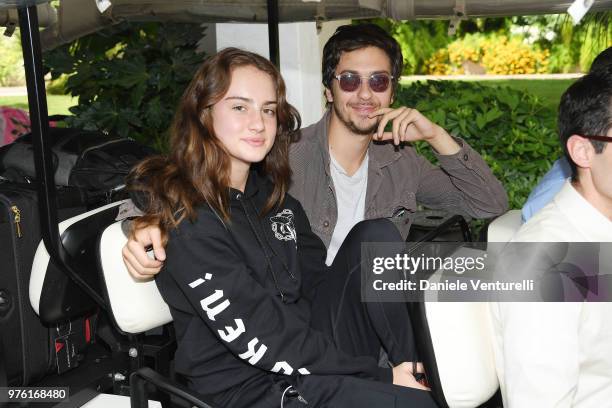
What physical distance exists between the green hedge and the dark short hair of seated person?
2301 mm

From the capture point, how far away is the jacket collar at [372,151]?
2678 millimetres

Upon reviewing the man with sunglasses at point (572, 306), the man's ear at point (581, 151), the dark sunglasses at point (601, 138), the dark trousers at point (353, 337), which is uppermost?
the dark sunglasses at point (601, 138)

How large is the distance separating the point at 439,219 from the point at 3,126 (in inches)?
77.0

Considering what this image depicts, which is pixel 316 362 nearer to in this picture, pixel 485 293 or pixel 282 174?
pixel 485 293

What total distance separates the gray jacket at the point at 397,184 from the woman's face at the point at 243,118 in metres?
0.52

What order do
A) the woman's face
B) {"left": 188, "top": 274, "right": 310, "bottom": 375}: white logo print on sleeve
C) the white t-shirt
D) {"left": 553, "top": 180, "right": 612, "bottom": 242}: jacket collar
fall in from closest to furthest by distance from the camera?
{"left": 553, "top": 180, "right": 612, "bottom": 242}: jacket collar → {"left": 188, "top": 274, "right": 310, "bottom": 375}: white logo print on sleeve → the woman's face → the white t-shirt

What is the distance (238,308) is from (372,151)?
1014 mm

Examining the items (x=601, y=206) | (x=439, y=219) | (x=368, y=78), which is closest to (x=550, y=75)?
(x=439, y=219)

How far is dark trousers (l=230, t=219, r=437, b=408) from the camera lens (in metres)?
1.97

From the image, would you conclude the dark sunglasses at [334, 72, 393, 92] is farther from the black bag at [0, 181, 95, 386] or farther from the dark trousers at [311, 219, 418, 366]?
the black bag at [0, 181, 95, 386]

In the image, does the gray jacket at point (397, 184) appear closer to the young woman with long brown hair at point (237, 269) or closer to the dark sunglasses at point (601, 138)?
the young woman with long brown hair at point (237, 269)

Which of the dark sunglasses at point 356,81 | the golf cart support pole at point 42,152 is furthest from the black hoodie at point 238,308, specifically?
the dark sunglasses at point 356,81

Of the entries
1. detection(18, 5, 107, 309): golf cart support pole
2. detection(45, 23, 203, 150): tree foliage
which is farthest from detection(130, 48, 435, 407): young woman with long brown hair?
detection(45, 23, 203, 150): tree foliage

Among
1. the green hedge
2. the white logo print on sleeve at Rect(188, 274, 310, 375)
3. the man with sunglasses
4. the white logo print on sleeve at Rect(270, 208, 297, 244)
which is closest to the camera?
the man with sunglasses
